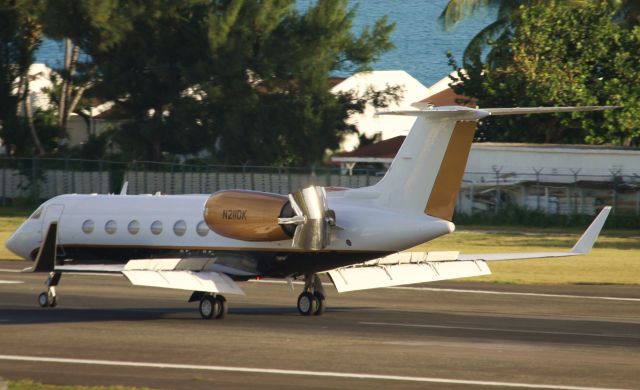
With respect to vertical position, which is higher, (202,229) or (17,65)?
(17,65)

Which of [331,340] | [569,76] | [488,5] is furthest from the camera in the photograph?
[488,5]

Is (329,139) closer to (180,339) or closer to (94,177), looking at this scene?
(94,177)

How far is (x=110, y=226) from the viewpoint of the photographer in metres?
26.1

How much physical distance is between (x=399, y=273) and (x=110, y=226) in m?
6.31

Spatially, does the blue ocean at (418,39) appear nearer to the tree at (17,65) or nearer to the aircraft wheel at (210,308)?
the tree at (17,65)

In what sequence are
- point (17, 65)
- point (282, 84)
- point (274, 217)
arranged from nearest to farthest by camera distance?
1. point (274, 217)
2. point (282, 84)
3. point (17, 65)

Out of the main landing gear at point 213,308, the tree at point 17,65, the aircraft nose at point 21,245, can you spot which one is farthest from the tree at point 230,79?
the main landing gear at point 213,308

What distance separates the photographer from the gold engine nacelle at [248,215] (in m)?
23.7

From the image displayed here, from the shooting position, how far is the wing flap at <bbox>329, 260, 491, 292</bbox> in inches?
944

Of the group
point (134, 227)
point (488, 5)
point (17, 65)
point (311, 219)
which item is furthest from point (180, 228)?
point (17, 65)

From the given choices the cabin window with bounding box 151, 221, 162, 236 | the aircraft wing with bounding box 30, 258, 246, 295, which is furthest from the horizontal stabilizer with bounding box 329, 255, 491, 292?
the cabin window with bounding box 151, 221, 162, 236

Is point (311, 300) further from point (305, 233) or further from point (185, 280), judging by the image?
point (185, 280)

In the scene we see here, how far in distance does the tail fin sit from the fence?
29.4 meters

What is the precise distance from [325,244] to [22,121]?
4923 cm
